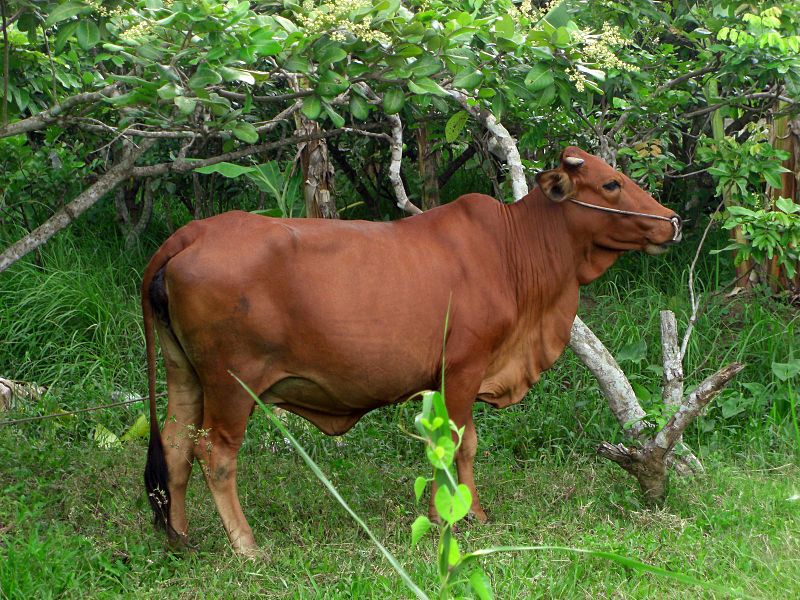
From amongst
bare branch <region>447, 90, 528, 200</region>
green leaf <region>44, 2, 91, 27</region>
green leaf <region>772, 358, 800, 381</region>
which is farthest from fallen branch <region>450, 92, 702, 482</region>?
green leaf <region>44, 2, 91, 27</region>

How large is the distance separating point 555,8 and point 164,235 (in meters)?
4.03

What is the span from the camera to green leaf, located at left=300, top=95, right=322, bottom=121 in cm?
410

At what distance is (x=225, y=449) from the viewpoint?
418cm

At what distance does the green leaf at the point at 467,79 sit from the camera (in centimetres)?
422

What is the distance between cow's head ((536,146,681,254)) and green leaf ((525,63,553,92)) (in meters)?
0.41

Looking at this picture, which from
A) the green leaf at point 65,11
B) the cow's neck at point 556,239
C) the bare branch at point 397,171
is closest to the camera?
the green leaf at point 65,11

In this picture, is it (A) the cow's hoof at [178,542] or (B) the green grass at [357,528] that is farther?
(A) the cow's hoof at [178,542]

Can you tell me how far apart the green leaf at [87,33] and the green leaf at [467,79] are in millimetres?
1396

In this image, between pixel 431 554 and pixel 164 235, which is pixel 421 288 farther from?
pixel 164 235

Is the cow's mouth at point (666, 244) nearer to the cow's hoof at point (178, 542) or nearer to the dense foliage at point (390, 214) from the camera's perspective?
the dense foliage at point (390, 214)

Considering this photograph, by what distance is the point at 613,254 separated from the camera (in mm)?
4715

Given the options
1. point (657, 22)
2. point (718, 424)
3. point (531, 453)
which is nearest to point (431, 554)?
point (531, 453)

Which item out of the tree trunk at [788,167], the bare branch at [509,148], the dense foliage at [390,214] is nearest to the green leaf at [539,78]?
the dense foliage at [390,214]

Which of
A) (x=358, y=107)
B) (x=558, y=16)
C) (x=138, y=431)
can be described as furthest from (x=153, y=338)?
(x=558, y=16)
